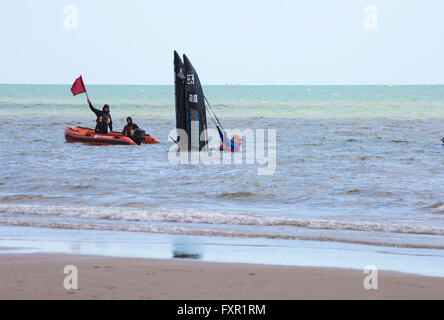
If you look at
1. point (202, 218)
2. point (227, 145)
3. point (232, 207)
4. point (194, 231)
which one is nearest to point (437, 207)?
point (232, 207)

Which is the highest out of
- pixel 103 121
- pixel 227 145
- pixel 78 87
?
pixel 78 87

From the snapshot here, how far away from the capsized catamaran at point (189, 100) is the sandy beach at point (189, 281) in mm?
12703

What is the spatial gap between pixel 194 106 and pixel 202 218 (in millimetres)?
9850

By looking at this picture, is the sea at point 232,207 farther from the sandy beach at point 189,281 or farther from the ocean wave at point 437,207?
the sandy beach at point 189,281

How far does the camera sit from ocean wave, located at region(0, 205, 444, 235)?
8.97m

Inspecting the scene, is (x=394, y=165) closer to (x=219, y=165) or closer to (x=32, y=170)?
(x=219, y=165)

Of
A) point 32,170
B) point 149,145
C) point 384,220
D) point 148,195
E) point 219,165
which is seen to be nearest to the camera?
point 384,220

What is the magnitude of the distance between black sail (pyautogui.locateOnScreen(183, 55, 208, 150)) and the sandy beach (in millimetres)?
12689

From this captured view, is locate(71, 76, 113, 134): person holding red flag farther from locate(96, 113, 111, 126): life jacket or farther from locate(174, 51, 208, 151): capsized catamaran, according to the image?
locate(174, 51, 208, 151): capsized catamaran

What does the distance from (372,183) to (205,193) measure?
3803mm

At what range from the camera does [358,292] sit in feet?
17.8

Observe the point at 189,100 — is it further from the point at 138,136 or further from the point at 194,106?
the point at 138,136

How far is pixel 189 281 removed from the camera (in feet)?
18.7
